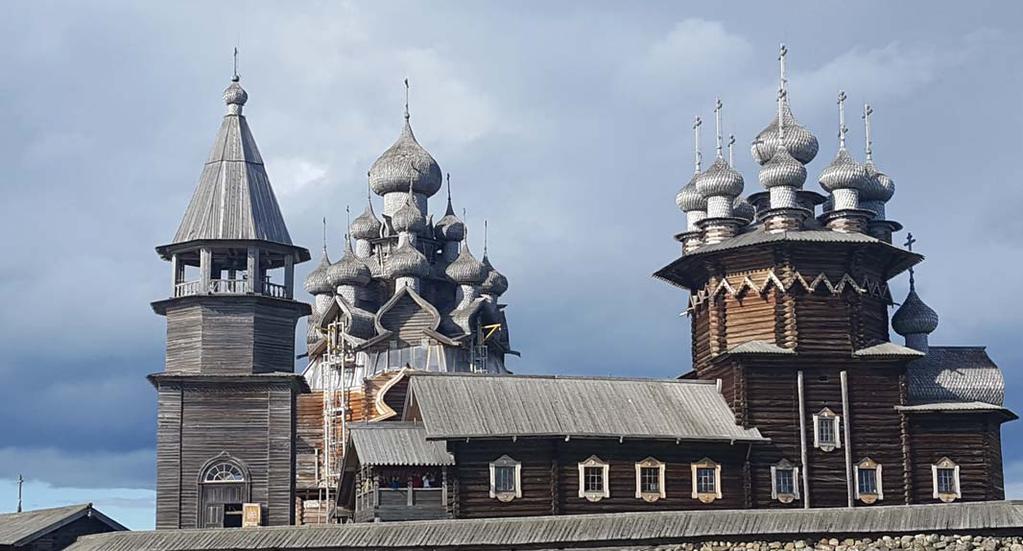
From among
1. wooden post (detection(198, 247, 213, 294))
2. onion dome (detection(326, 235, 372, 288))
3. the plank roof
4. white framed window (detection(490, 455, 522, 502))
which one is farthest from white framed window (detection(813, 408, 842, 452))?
onion dome (detection(326, 235, 372, 288))

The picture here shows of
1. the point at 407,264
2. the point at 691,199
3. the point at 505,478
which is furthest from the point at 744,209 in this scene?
the point at 407,264

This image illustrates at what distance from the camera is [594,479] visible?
40.1 meters

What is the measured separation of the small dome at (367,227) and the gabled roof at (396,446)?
22211mm

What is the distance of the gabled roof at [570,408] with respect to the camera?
129 feet

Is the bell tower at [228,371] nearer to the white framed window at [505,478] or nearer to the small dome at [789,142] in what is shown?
the white framed window at [505,478]

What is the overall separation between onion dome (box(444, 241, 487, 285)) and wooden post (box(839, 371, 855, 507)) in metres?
19.4

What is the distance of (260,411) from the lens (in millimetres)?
43594

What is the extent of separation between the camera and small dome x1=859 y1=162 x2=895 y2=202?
45844mm

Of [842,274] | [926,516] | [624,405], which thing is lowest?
[926,516]

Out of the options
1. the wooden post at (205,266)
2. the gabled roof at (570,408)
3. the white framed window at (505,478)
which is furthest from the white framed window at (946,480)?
the wooden post at (205,266)

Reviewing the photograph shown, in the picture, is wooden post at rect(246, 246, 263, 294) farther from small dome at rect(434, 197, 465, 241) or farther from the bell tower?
small dome at rect(434, 197, 465, 241)

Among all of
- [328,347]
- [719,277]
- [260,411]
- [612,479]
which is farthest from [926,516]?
[328,347]

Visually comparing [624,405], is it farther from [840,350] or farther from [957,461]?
[957,461]

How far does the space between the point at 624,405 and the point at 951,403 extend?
8480 millimetres
